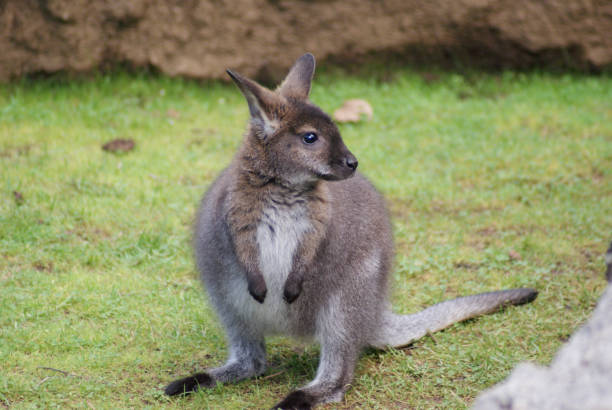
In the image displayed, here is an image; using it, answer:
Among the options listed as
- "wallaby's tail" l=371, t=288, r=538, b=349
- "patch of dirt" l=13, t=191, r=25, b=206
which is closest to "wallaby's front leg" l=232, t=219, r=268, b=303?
"wallaby's tail" l=371, t=288, r=538, b=349

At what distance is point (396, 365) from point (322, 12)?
4.86m

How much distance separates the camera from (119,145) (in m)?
6.36

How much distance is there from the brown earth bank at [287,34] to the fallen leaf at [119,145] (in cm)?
129

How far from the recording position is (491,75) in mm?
8273

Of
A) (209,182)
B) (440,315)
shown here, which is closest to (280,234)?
(440,315)

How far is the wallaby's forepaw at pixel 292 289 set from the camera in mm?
3352

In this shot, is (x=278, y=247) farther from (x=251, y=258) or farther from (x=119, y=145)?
(x=119, y=145)

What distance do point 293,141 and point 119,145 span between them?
11.0 feet

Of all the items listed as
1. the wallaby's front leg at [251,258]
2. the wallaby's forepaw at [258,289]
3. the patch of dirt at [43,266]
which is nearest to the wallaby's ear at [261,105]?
the wallaby's front leg at [251,258]

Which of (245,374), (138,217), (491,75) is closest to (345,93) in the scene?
(491,75)

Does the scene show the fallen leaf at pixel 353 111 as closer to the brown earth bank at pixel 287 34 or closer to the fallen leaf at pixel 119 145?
the brown earth bank at pixel 287 34

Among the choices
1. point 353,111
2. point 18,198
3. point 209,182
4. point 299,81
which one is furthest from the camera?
point 353,111

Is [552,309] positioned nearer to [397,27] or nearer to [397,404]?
[397,404]

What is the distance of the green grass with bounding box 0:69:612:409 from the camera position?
3740 mm
